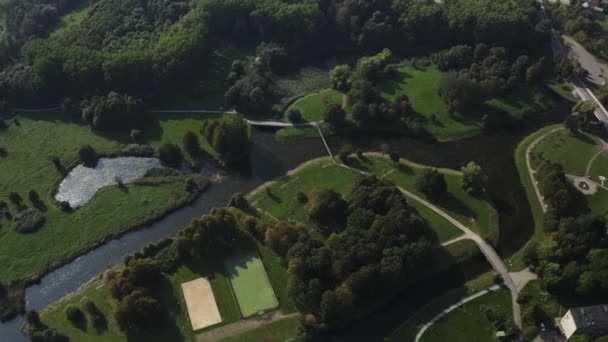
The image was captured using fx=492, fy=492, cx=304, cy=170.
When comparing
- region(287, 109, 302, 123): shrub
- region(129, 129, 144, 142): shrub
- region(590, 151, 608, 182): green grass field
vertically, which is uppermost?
region(287, 109, 302, 123): shrub

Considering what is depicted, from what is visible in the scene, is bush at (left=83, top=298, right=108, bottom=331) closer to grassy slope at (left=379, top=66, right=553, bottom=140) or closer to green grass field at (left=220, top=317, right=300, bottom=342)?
green grass field at (left=220, top=317, right=300, bottom=342)

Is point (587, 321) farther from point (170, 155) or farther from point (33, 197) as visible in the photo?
point (33, 197)

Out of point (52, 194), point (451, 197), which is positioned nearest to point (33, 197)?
point (52, 194)

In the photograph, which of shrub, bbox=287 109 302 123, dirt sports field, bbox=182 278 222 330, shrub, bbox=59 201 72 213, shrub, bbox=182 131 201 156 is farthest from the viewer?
shrub, bbox=287 109 302 123

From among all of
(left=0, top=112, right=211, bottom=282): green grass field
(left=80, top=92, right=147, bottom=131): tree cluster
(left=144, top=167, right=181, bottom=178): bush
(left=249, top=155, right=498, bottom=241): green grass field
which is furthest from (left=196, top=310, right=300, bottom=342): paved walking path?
(left=80, top=92, right=147, bottom=131): tree cluster

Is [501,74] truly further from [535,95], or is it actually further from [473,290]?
[473,290]

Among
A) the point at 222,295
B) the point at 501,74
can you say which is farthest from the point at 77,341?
the point at 501,74

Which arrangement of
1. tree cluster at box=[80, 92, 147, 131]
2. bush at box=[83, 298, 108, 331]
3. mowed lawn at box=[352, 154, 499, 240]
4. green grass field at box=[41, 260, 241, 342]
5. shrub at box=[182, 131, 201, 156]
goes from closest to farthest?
green grass field at box=[41, 260, 241, 342]
bush at box=[83, 298, 108, 331]
mowed lawn at box=[352, 154, 499, 240]
shrub at box=[182, 131, 201, 156]
tree cluster at box=[80, 92, 147, 131]
